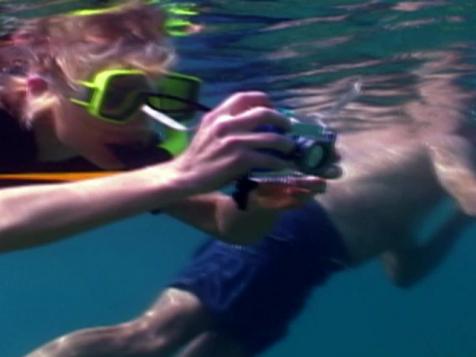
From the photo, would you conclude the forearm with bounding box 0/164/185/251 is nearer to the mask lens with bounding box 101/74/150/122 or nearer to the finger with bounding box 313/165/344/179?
the mask lens with bounding box 101/74/150/122

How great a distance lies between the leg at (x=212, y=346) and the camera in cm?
1012

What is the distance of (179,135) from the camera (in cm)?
618

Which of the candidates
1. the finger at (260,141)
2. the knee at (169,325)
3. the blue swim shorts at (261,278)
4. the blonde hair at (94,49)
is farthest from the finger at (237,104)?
the knee at (169,325)

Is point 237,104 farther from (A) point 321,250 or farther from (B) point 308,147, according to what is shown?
(A) point 321,250

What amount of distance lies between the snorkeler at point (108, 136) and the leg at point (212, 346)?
2948 millimetres

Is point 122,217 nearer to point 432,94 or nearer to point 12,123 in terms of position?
point 12,123

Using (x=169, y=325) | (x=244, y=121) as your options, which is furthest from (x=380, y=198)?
(x=244, y=121)

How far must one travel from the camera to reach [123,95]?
5336mm

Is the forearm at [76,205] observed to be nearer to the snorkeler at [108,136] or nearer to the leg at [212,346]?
the snorkeler at [108,136]

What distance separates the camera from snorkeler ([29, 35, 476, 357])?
10055 millimetres

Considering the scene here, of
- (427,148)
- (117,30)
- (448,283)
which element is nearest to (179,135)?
(117,30)

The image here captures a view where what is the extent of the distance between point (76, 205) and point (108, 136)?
1317 mm

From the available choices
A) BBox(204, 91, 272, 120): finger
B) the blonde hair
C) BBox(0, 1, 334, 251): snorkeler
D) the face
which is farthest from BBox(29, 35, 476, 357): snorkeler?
BBox(204, 91, 272, 120): finger

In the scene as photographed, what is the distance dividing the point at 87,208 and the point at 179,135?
167 centimetres
